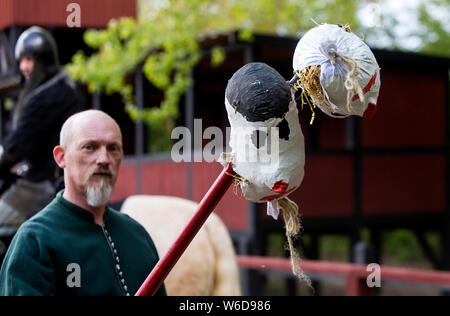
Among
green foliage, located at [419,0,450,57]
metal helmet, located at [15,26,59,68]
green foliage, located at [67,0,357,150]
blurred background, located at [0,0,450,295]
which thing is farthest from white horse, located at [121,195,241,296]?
green foliage, located at [419,0,450,57]

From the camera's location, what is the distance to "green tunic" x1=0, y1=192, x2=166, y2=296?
6.43ft

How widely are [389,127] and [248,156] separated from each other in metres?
10.5

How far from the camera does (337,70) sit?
4.71 ft

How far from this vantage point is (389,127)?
1165 centimetres

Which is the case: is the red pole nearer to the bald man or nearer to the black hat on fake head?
the black hat on fake head

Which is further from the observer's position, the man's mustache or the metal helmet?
the metal helmet

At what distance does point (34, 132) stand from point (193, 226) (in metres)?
2.39

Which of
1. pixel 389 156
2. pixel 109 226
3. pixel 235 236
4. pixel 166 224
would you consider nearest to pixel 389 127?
pixel 389 156

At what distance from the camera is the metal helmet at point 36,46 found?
12.6ft

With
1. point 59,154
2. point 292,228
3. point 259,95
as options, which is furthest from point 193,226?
point 59,154

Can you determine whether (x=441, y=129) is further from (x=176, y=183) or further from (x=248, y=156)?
(x=248, y=156)

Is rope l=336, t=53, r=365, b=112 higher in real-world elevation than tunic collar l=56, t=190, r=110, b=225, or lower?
higher

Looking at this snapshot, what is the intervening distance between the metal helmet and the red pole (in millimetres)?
2489

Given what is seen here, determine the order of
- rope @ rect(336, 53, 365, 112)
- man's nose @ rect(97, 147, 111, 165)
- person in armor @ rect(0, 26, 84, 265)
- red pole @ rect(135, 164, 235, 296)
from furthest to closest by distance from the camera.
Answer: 1. person in armor @ rect(0, 26, 84, 265)
2. man's nose @ rect(97, 147, 111, 165)
3. red pole @ rect(135, 164, 235, 296)
4. rope @ rect(336, 53, 365, 112)
